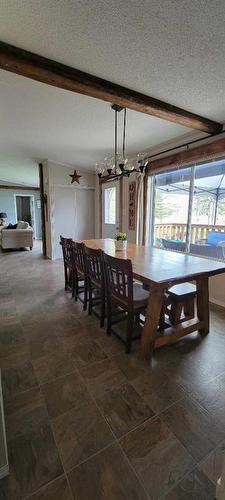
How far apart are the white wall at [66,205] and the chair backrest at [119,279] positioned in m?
3.93

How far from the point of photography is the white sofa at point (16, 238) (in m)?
6.81

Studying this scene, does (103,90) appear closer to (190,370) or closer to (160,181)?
(160,181)

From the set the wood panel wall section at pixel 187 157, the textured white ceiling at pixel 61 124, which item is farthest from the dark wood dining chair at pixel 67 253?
the wood panel wall section at pixel 187 157

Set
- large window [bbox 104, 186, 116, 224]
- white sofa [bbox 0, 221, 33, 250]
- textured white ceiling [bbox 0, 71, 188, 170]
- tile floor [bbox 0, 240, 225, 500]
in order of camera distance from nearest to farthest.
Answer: tile floor [bbox 0, 240, 225, 500]
textured white ceiling [bbox 0, 71, 188, 170]
large window [bbox 104, 186, 116, 224]
white sofa [bbox 0, 221, 33, 250]

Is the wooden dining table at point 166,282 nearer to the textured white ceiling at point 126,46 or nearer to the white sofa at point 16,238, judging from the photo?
the textured white ceiling at point 126,46

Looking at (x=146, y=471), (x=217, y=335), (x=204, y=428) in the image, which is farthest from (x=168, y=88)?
(x=146, y=471)

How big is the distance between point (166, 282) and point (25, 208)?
10.3 m

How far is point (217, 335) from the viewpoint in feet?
7.73

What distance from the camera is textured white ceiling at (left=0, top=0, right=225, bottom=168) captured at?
1.32 meters

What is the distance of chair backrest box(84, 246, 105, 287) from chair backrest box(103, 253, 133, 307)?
0.11 metres

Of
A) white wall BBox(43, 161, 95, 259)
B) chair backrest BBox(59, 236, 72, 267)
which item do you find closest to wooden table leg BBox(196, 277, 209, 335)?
chair backrest BBox(59, 236, 72, 267)

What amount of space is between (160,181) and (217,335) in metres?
2.87

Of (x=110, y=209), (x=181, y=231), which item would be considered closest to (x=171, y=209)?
(x=181, y=231)

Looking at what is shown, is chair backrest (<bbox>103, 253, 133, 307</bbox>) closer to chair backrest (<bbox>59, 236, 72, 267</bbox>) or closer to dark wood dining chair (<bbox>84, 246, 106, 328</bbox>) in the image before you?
dark wood dining chair (<bbox>84, 246, 106, 328</bbox>)
